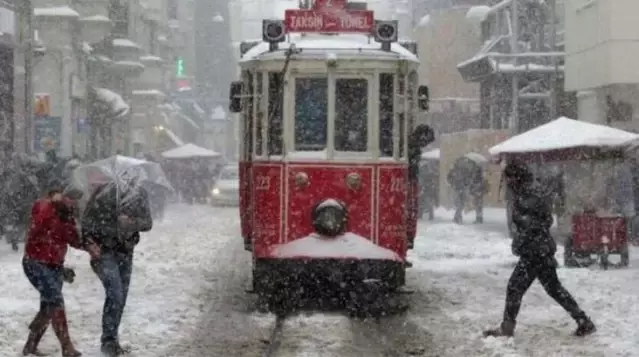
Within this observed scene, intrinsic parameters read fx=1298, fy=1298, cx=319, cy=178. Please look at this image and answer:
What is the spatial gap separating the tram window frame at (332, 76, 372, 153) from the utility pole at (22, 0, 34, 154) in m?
20.3

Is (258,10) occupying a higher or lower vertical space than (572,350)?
higher

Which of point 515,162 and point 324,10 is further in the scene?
point 324,10

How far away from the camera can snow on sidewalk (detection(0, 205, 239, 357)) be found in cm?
1225

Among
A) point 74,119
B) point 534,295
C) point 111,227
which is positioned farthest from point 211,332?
point 74,119

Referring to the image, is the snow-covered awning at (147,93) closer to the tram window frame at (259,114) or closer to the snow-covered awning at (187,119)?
the snow-covered awning at (187,119)

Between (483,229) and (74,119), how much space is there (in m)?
16.8

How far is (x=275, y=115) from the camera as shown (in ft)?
47.4

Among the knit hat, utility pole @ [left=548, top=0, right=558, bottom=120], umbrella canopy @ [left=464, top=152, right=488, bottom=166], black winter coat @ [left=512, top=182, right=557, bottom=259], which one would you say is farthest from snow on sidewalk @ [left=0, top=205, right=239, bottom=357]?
utility pole @ [left=548, top=0, right=558, bottom=120]

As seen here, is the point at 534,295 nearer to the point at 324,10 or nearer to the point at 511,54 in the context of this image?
the point at 324,10

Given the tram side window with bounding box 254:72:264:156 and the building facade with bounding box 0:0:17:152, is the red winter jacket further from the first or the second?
the building facade with bounding box 0:0:17:152

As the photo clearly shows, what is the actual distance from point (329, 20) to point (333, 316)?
3.42 m

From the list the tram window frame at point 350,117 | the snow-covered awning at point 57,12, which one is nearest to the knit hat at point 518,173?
the tram window frame at point 350,117

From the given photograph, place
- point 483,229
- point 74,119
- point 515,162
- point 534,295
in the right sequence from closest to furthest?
point 515,162 → point 534,295 → point 483,229 → point 74,119

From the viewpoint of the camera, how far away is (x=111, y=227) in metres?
11.1
